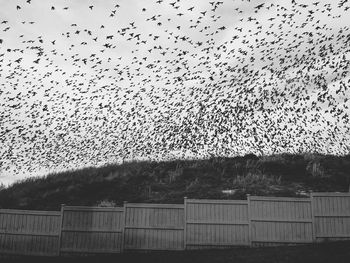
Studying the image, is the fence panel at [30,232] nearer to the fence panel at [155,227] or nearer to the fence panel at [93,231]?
the fence panel at [93,231]

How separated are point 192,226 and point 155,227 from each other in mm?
1819

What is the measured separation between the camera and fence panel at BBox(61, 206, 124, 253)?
18609 mm

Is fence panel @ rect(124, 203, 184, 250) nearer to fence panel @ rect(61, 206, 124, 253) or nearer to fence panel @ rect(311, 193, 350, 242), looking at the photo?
fence panel @ rect(61, 206, 124, 253)

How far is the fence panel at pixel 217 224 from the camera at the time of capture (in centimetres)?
1812

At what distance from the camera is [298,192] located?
2538 cm

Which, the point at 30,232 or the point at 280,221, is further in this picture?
the point at 30,232

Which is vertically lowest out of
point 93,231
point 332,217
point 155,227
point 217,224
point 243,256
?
point 243,256

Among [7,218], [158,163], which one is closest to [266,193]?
[158,163]

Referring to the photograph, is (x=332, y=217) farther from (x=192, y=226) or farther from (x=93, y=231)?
(x=93, y=231)

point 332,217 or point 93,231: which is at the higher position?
point 332,217

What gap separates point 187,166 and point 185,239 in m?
15.0

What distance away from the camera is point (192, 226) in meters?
18.4

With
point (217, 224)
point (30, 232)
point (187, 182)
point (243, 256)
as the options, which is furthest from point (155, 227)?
point (187, 182)

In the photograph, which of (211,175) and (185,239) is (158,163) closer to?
(211,175)
